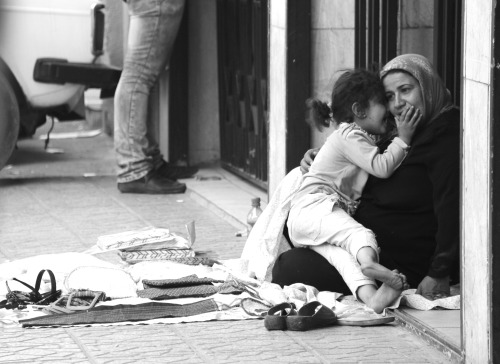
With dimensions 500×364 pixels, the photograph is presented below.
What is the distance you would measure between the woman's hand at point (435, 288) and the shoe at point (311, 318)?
19.0 inches

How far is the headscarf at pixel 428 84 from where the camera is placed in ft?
16.5

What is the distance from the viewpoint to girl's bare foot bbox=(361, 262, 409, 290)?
470 centimetres

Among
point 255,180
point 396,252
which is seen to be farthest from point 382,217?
point 255,180

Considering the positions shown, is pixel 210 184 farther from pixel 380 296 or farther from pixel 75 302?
pixel 380 296

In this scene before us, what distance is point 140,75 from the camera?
8.44 meters

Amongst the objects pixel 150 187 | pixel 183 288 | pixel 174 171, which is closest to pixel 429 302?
pixel 183 288

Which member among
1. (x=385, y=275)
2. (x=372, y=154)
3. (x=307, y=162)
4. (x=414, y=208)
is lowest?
(x=385, y=275)

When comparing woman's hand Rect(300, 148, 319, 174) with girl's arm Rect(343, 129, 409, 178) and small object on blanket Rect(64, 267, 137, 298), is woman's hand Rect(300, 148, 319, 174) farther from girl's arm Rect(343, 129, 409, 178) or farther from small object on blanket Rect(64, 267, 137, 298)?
small object on blanket Rect(64, 267, 137, 298)

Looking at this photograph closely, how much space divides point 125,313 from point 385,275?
1.13 metres

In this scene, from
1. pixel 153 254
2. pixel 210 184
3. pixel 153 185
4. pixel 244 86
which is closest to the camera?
pixel 153 254

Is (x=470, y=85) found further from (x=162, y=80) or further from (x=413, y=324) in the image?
(x=162, y=80)

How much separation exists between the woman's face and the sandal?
42.0 inches

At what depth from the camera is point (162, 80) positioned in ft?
30.9

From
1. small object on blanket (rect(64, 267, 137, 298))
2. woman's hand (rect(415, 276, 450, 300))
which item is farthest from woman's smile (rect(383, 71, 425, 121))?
A: small object on blanket (rect(64, 267, 137, 298))
